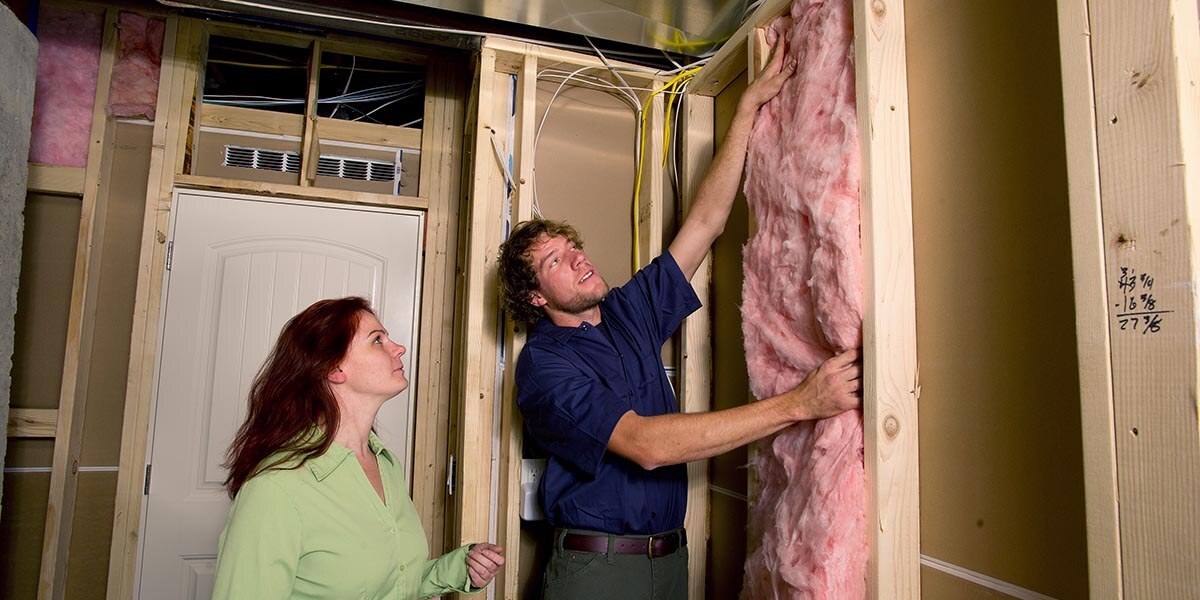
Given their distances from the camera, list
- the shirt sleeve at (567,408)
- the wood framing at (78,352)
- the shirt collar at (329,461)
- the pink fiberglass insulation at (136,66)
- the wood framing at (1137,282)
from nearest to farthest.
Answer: the wood framing at (1137,282) → the shirt collar at (329,461) → the shirt sleeve at (567,408) → the wood framing at (78,352) → the pink fiberglass insulation at (136,66)

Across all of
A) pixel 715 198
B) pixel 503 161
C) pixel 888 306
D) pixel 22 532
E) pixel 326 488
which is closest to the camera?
pixel 888 306

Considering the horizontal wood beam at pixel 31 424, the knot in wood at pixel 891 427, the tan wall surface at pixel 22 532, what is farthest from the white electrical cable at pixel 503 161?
the tan wall surface at pixel 22 532

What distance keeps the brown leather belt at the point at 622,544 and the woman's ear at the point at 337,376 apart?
0.63 meters

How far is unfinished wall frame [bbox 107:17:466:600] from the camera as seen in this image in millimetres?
2350

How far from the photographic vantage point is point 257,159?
8.65 ft

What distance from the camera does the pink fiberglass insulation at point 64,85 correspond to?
2455mm

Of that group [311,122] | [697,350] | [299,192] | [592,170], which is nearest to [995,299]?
[697,350]

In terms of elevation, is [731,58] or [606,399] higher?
[731,58]

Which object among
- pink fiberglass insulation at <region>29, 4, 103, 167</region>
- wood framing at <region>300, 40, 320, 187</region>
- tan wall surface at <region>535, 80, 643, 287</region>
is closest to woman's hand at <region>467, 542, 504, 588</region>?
tan wall surface at <region>535, 80, 643, 287</region>

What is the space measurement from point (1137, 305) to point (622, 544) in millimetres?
1100

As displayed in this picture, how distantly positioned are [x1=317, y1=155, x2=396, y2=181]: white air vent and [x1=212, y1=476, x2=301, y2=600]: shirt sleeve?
5.88 feet

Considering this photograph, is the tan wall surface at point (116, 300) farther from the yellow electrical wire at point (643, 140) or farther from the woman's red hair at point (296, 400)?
the yellow electrical wire at point (643, 140)

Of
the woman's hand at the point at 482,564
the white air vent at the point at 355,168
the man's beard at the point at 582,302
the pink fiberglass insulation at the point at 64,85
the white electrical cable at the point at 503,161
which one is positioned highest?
the pink fiberglass insulation at the point at 64,85

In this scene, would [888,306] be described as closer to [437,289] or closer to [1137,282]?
[1137,282]
